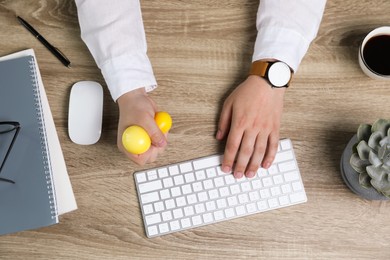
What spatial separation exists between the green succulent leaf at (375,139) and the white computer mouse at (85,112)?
1.58 ft

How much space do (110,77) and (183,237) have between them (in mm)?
331

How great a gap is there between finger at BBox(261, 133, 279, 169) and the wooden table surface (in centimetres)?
3

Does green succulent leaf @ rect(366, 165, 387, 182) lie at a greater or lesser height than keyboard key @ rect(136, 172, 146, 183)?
greater

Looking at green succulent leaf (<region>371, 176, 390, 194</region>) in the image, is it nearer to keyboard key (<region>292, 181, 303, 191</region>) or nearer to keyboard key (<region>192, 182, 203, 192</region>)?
keyboard key (<region>292, 181, 303, 191</region>)

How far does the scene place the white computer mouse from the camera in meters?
0.85

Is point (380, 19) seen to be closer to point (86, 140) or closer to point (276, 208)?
point (276, 208)

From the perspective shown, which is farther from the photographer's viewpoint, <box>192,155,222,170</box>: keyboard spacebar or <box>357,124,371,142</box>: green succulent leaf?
<box>192,155,222,170</box>: keyboard spacebar

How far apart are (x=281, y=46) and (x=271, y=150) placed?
203mm

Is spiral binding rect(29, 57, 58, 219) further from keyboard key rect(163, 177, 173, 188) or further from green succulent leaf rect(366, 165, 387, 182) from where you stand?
green succulent leaf rect(366, 165, 387, 182)

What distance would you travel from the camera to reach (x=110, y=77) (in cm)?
85

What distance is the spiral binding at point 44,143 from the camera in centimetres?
82

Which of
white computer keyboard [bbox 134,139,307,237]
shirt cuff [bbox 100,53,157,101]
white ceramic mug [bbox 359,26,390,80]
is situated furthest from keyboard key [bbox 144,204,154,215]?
white ceramic mug [bbox 359,26,390,80]

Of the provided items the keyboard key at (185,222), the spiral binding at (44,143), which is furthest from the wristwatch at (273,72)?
the spiral binding at (44,143)

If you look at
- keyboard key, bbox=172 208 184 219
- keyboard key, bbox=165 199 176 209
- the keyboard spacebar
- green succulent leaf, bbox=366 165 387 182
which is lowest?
keyboard key, bbox=172 208 184 219
